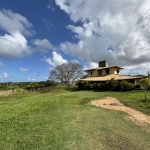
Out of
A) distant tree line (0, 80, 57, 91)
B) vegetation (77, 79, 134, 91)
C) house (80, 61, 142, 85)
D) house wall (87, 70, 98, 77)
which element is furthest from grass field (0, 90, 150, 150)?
house wall (87, 70, 98, 77)

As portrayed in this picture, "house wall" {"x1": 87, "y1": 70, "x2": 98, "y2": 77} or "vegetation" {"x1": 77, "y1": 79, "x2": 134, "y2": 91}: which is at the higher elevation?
"house wall" {"x1": 87, "y1": 70, "x2": 98, "y2": 77}

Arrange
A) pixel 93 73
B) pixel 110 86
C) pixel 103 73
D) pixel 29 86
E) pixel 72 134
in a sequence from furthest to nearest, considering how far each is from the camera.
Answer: pixel 93 73 < pixel 29 86 < pixel 103 73 < pixel 110 86 < pixel 72 134

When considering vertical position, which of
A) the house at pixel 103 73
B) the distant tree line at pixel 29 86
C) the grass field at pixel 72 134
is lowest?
the grass field at pixel 72 134

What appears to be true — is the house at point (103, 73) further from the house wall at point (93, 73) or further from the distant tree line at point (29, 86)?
the distant tree line at point (29, 86)

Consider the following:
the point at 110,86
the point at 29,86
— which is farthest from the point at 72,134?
the point at 29,86

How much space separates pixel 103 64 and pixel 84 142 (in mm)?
29335

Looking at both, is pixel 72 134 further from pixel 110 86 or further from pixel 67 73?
pixel 67 73

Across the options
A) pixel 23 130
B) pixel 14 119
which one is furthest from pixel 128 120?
pixel 14 119

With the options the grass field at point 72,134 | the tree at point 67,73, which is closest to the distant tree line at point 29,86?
the tree at point 67,73

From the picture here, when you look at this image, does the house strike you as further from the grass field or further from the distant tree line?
the grass field

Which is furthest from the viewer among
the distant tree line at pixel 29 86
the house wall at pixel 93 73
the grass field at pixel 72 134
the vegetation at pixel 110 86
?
the house wall at pixel 93 73

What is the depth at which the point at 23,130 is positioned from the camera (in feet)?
19.0

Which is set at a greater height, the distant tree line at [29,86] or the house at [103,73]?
the house at [103,73]

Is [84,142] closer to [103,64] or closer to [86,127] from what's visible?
[86,127]
